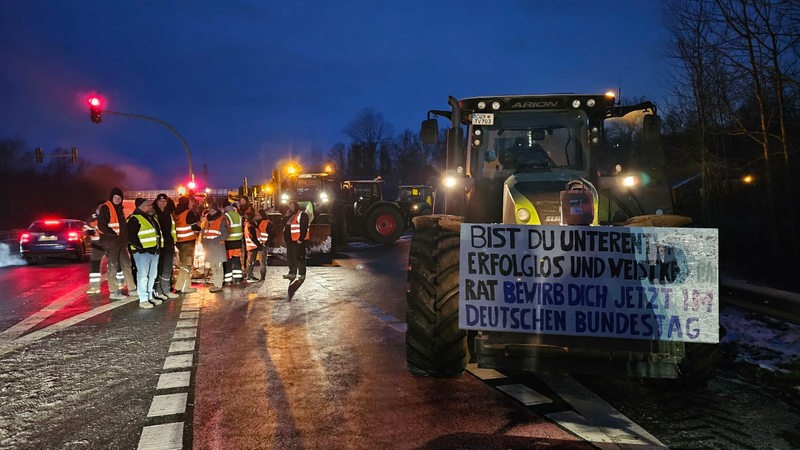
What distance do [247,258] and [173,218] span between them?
117 inches

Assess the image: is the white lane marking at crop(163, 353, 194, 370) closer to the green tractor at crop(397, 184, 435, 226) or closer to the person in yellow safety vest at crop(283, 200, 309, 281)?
the person in yellow safety vest at crop(283, 200, 309, 281)

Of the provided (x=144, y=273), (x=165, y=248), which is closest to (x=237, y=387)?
(x=144, y=273)

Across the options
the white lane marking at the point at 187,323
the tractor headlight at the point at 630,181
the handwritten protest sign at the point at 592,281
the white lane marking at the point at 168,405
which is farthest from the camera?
the white lane marking at the point at 187,323

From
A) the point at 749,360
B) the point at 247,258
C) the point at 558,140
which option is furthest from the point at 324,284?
the point at 749,360

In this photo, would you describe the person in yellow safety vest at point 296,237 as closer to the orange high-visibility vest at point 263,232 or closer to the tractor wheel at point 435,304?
the orange high-visibility vest at point 263,232

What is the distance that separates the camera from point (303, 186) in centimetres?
2109

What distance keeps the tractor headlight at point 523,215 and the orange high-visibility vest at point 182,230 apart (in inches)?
314

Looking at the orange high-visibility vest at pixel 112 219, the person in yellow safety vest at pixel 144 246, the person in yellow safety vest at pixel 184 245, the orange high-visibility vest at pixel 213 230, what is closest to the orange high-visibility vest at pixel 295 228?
the orange high-visibility vest at pixel 213 230

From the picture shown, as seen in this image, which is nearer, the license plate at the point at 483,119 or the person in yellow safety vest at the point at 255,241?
the license plate at the point at 483,119

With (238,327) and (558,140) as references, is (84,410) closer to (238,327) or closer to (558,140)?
(238,327)

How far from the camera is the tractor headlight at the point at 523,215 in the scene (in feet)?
18.3

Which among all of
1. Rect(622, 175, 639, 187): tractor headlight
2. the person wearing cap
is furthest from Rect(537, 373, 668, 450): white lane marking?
the person wearing cap

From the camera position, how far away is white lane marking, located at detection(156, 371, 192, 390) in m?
5.47

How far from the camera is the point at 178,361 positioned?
6.32 metres
